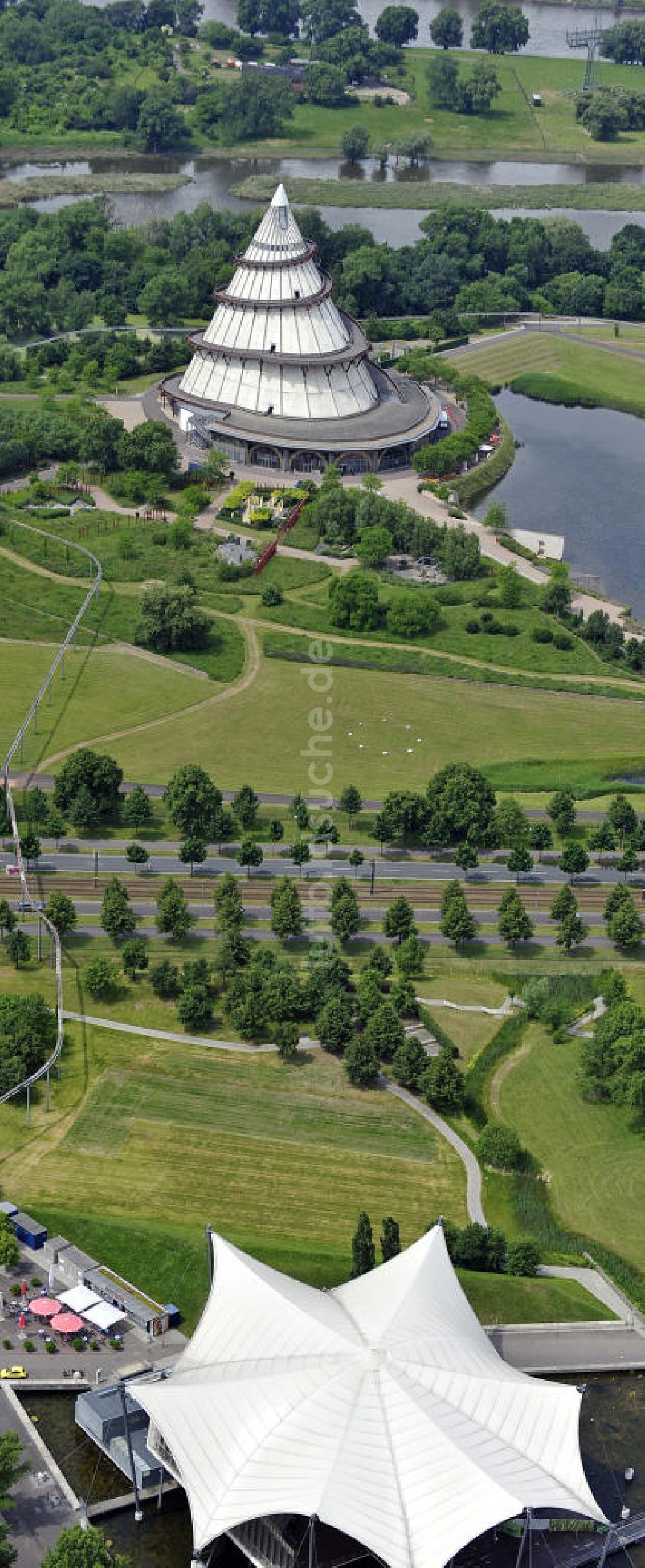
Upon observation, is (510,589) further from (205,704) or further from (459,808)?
(459,808)

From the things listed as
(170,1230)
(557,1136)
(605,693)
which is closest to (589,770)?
(605,693)

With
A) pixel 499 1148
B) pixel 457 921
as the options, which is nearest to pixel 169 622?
pixel 457 921

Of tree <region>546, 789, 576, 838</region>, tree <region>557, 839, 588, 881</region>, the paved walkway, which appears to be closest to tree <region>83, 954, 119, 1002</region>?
the paved walkway

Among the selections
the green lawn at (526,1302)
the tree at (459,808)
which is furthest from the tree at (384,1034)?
the tree at (459,808)

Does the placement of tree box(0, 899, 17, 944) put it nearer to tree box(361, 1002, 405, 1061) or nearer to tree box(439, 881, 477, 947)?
tree box(361, 1002, 405, 1061)

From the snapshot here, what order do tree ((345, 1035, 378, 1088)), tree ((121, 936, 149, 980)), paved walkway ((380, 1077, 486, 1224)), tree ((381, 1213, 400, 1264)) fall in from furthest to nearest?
tree ((121, 936, 149, 980)) → tree ((345, 1035, 378, 1088)) → paved walkway ((380, 1077, 486, 1224)) → tree ((381, 1213, 400, 1264))

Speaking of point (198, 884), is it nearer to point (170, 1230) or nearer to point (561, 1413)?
point (170, 1230)

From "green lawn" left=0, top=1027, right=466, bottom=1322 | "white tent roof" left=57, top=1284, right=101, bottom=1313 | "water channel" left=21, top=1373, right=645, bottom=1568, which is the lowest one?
"water channel" left=21, top=1373, right=645, bottom=1568
